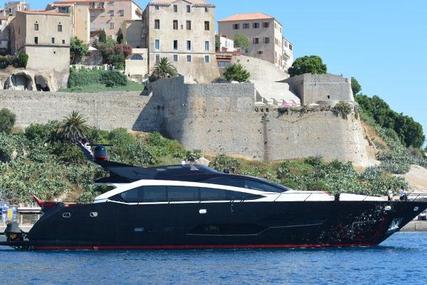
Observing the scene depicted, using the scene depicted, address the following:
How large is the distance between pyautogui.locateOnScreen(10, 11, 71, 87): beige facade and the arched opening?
556 millimetres

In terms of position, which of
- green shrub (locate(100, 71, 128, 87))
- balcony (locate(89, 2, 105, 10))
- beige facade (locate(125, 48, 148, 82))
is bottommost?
green shrub (locate(100, 71, 128, 87))

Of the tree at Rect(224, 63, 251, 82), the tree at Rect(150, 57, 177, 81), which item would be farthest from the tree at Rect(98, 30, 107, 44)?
the tree at Rect(224, 63, 251, 82)

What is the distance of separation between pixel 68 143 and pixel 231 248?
97.5ft

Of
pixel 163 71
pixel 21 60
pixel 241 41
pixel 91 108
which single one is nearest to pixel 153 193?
pixel 91 108

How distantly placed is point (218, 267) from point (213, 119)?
124 ft

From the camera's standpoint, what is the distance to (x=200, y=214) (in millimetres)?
35969

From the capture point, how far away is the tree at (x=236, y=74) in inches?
3046

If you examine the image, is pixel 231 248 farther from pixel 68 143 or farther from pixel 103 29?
pixel 103 29

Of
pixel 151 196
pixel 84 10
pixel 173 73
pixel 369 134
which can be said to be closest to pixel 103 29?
pixel 84 10

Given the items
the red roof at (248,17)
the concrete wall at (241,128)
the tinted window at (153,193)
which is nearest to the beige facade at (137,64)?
the concrete wall at (241,128)

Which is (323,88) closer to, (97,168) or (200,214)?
(97,168)

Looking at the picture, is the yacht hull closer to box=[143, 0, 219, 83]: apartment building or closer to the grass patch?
the grass patch

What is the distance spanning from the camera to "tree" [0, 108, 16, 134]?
67062 mm

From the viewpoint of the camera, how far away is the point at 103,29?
8400 centimetres
